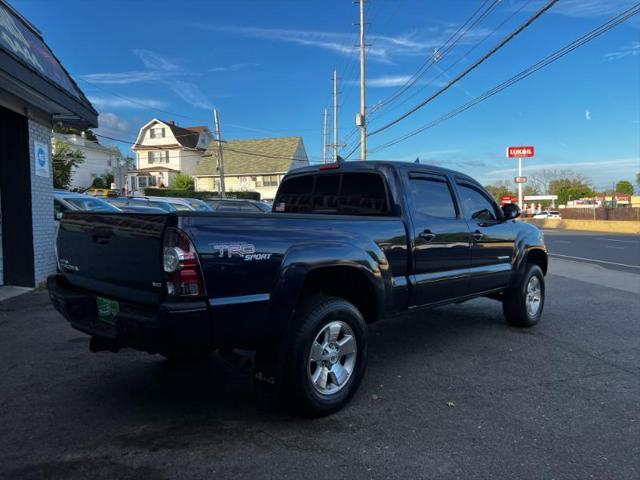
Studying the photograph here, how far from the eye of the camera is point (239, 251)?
10.3 feet

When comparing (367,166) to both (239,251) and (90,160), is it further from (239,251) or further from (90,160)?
(90,160)

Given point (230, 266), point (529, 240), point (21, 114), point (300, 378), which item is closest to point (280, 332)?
point (300, 378)

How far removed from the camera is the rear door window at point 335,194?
4.71m

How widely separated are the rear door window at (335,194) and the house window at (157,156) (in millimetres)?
57276

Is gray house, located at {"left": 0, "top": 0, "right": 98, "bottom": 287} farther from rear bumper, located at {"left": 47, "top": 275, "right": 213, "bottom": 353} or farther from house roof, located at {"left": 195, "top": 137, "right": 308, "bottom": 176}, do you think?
house roof, located at {"left": 195, "top": 137, "right": 308, "bottom": 176}

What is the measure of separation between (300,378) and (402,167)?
2322 mm

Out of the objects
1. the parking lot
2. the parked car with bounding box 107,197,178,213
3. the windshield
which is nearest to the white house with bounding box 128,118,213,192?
the parked car with bounding box 107,197,178,213

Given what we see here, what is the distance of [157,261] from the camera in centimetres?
310

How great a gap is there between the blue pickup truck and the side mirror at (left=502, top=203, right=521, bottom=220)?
0.99 m

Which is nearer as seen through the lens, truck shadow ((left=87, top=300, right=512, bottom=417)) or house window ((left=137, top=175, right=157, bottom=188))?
truck shadow ((left=87, top=300, right=512, bottom=417))

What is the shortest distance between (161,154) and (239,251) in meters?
60.1

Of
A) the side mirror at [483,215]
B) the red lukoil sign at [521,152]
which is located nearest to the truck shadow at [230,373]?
the side mirror at [483,215]

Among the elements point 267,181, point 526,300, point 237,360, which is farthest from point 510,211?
point 267,181

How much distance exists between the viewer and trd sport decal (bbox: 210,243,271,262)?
3.06 metres
